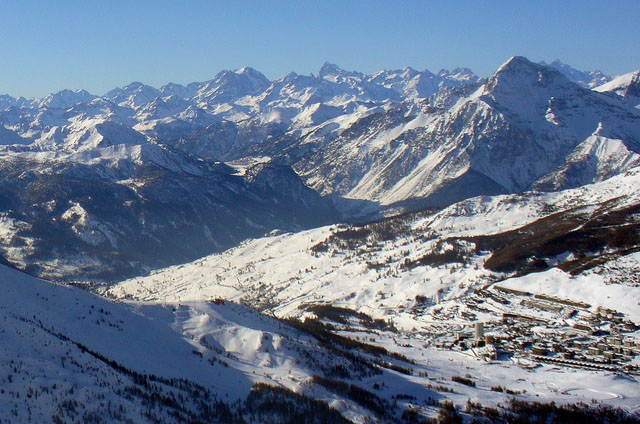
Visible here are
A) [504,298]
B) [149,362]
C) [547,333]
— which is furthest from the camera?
[504,298]

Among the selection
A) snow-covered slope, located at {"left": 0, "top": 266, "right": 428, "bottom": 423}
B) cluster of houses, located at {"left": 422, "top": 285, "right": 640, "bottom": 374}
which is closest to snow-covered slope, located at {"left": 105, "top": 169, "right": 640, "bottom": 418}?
cluster of houses, located at {"left": 422, "top": 285, "right": 640, "bottom": 374}

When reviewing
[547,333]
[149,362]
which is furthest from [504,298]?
[149,362]

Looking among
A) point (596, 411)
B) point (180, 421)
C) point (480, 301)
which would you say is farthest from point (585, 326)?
point (180, 421)

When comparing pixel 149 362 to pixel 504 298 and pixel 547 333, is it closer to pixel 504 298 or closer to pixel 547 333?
pixel 547 333

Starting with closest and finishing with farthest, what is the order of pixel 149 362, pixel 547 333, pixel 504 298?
pixel 149 362 < pixel 547 333 < pixel 504 298

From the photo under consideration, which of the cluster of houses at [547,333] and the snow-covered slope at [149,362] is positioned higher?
the cluster of houses at [547,333]

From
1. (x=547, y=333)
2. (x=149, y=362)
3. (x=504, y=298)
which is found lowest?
(x=149, y=362)

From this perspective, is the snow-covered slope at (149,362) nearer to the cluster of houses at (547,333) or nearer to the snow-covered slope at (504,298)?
the snow-covered slope at (504,298)

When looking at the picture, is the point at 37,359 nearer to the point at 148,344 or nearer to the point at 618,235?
the point at 148,344

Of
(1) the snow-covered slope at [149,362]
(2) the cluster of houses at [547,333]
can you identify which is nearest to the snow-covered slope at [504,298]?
(2) the cluster of houses at [547,333]

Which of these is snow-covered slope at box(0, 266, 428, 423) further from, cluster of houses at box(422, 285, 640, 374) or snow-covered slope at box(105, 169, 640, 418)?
cluster of houses at box(422, 285, 640, 374)

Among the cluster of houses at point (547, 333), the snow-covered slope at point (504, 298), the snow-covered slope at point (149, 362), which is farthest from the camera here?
the cluster of houses at point (547, 333)
